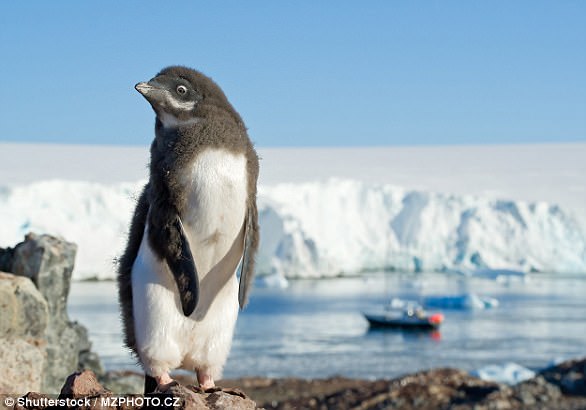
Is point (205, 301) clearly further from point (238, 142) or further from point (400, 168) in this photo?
point (400, 168)

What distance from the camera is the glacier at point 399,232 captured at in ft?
136

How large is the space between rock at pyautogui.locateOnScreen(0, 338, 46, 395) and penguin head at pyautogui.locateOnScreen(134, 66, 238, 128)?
6.32 feet

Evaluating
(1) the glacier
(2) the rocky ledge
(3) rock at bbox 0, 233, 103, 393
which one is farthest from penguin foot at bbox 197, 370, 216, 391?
(1) the glacier

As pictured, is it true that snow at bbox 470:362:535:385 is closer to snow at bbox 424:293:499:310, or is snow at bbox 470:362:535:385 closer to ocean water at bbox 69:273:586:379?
ocean water at bbox 69:273:586:379

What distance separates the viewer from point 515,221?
139ft

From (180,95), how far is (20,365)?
2087 millimetres

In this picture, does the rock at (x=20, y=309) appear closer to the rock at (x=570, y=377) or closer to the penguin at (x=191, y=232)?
the penguin at (x=191, y=232)

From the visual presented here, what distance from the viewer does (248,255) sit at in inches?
124

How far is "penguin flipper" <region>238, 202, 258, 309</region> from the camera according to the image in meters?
3.10

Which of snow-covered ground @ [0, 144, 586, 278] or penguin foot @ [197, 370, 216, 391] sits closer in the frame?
penguin foot @ [197, 370, 216, 391]

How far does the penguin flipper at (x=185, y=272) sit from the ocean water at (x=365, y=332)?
1597 centimetres

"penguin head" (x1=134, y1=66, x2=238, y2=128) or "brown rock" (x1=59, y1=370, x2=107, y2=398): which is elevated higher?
"penguin head" (x1=134, y1=66, x2=238, y2=128)

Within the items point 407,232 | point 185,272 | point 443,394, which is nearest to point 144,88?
point 185,272

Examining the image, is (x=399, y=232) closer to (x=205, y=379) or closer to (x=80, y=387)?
(x=205, y=379)
